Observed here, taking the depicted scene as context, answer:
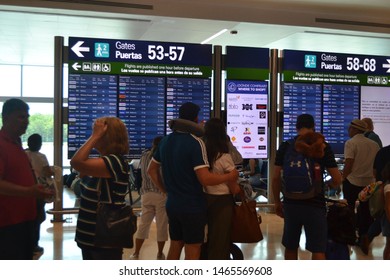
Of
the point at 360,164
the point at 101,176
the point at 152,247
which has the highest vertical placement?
the point at 101,176

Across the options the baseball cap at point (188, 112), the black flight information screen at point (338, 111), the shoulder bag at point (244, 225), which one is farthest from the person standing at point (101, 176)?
the black flight information screen at point (338, 111)

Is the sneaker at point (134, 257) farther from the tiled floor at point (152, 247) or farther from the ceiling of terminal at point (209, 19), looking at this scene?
the ceiling of terminal at point (209, 19)

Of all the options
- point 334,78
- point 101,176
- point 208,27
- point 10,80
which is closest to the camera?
point 101,176

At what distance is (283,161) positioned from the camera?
11.6ft

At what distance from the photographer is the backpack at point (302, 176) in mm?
3381

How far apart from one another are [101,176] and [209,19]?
486 cm

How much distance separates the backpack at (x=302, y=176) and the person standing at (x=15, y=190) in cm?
179

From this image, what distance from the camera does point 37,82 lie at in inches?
560

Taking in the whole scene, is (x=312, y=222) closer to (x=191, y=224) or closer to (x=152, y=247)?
(x=191, y=224)

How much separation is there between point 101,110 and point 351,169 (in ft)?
10.6

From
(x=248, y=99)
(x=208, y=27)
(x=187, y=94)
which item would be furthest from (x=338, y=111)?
(x=208, y=27)
